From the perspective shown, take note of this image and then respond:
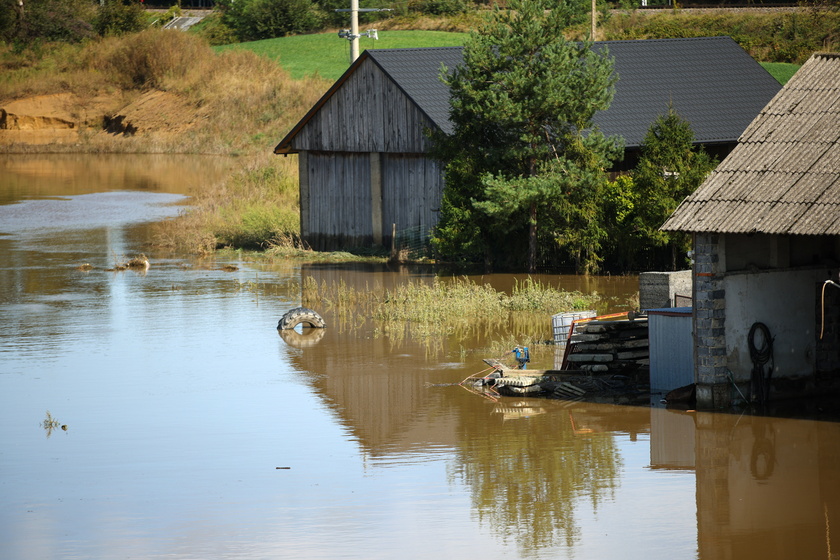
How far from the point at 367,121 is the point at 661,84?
27.5ft

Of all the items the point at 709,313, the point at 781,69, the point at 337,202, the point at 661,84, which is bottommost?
the point at 709,313

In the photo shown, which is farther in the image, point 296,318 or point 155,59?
point 155,59

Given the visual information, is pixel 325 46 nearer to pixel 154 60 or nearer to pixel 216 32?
pixel 154 60

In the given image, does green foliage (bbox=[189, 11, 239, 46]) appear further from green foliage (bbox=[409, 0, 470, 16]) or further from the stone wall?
the stone wall

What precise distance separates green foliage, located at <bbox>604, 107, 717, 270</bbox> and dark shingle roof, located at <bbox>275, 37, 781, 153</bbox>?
8.63 ft

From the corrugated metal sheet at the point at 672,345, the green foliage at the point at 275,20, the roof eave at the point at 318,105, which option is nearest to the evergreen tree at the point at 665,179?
the roof eave at the point at 318,105

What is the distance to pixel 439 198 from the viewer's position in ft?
105

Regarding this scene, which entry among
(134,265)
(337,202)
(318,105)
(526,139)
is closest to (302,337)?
(526,139)

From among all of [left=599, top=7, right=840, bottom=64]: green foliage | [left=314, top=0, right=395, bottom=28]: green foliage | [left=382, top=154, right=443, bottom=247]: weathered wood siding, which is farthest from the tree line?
[left=314, top=0, right=395, bottom=28]: green foliage

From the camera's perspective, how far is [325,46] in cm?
8412

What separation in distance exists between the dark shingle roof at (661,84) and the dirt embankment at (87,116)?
41.4 metres

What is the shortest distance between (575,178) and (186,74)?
176 ft

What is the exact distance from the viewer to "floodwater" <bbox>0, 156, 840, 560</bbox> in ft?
39.3

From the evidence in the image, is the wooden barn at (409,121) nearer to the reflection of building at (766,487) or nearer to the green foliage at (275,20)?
the reflection of building at (766,487)
